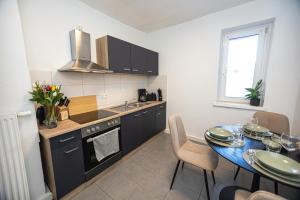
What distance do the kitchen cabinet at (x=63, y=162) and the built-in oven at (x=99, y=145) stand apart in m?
0.07

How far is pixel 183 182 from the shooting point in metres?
1.62

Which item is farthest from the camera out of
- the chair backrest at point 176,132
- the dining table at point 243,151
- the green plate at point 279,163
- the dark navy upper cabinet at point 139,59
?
the dark navy upper cabinet at point 139,59

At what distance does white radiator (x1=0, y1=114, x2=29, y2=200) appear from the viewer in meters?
1.03

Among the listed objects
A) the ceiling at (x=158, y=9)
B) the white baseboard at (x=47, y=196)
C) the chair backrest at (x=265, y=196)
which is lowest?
the white baseboard at (x=47, y=196)

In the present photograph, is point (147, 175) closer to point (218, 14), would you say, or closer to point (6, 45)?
point (6, 45)

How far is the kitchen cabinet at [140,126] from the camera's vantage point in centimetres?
199

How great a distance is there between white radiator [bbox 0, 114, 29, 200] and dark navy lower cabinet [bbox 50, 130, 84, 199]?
0.79ft

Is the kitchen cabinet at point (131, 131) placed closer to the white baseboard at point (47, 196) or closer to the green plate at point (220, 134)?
the white baseboard at point (47, 196)

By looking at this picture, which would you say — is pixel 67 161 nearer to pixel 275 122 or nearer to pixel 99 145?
pixel 99 145

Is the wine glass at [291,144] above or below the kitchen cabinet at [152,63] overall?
below

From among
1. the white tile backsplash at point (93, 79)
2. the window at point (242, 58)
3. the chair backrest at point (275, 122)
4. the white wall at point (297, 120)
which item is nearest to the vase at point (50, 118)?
the white tile backsplash at point (93, 79)

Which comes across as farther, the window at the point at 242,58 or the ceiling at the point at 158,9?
the window at the point at 242,58

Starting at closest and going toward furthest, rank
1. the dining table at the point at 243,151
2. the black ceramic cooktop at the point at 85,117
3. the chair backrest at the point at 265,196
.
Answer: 1. the chair backrest at the point at 265,196
2. the dining table at the point at 243,151
3. the black ceramic cooktop at the point at 85,117

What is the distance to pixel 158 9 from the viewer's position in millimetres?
2059
